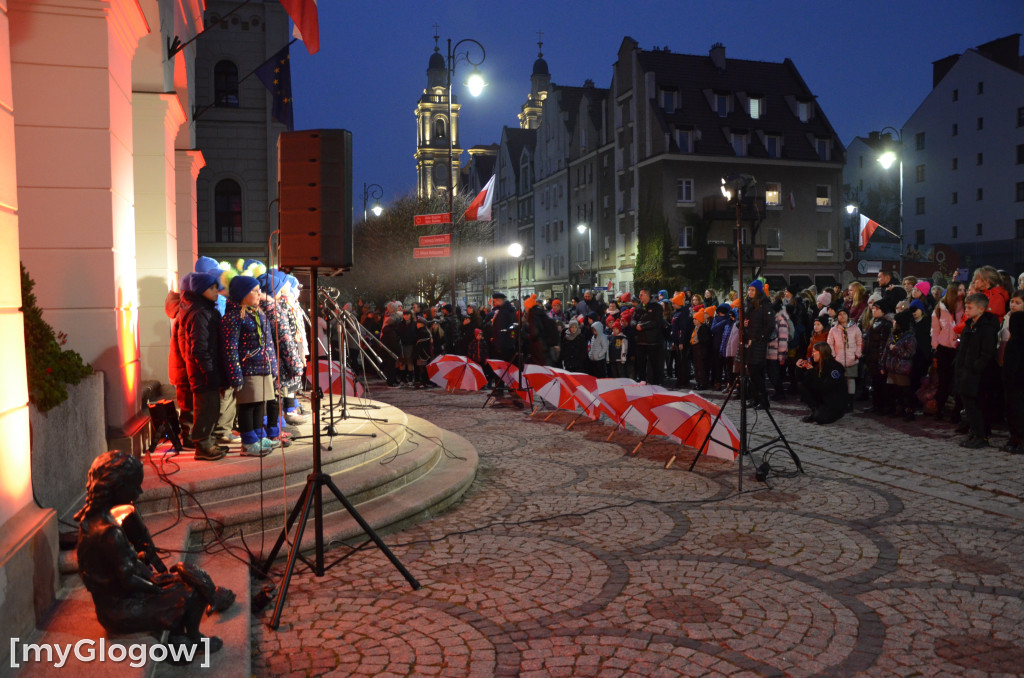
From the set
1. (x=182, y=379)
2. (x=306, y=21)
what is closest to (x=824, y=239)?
(x=306, y=21)

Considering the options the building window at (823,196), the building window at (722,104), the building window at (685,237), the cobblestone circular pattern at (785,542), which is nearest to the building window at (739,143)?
the building window at (722,104)

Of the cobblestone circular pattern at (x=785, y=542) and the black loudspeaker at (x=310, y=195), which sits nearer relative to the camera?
the black loudspeaker at (x=310, y=195)

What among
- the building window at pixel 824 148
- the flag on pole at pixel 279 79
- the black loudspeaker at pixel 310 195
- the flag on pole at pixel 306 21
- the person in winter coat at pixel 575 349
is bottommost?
the person in winter coat at pixel 575 349

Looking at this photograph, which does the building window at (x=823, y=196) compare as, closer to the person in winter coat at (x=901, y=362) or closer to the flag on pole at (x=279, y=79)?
the flag on pole at (x=279, y=79)

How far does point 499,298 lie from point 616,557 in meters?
10.00

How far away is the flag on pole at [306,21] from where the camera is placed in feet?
37.1

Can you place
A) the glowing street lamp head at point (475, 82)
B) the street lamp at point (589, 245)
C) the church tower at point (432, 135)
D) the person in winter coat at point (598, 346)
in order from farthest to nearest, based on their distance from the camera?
the church tower at point (432, 135)
the street lamp at point (589, 245)
the glowing street lamp head at point (475, 82)
the person in winter coat at point (598, 346)

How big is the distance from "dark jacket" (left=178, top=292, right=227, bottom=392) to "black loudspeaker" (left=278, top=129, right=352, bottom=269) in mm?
2441

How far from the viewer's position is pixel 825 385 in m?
11.8

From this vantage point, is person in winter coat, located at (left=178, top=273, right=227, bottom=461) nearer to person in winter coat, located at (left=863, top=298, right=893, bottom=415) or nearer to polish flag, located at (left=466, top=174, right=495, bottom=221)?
person in winter coat, located at (left=863, top=298, right=893, bottom=415)

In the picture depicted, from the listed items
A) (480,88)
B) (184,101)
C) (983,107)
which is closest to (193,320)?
(184,101)

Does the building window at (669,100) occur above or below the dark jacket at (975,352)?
above

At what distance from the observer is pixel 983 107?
54.8m

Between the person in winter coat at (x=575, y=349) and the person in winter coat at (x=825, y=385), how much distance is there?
6758 mm
